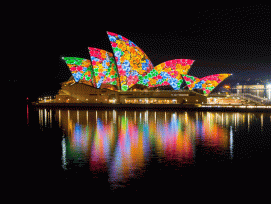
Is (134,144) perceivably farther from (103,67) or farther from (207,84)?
(207,84)

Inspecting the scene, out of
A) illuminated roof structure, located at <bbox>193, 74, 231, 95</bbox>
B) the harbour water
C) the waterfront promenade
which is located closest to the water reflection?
the harbour water

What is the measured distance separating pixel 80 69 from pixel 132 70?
657 centimetres

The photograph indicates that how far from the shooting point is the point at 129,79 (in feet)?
131

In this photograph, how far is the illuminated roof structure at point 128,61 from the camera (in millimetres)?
37938

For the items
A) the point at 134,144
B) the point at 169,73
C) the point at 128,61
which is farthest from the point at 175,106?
the point at 134,144

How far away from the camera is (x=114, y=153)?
45.1 ft

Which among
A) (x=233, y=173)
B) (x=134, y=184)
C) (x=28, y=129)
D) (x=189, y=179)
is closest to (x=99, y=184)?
(x=134, y=184)

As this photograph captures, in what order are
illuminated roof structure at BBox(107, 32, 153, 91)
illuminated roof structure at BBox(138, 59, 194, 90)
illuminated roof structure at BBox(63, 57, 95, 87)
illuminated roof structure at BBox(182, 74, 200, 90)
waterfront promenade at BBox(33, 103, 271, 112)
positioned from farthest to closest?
illuminated roof structure at BBox(63, 57, 95, 87)
illuminated roof structure at BBox(182, 74, 200, 90)
illuminated roof structure at BBox(138, 59, 194, 90)
illuminated roof structure at BBox(107, 32, 153, 91)
waterfront promenade at BBox(33, 103, 271, 112)

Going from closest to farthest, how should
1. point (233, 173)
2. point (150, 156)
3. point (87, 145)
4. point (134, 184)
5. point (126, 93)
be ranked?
1. point (134, 184)
2. point (233, 173)
3. point (150, 156)
4. point (87, 145)
5. point (126, 93)

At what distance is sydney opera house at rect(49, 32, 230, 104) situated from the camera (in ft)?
127

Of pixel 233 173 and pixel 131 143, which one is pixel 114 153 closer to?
pixel 131 143

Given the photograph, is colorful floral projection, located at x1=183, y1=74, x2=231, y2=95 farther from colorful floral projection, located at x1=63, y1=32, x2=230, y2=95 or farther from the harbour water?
the harbour water

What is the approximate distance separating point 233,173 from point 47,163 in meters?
6.29

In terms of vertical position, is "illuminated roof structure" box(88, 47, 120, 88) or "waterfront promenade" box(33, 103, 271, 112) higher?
"illuminated roof structure" box(88, 47, 120, 88)
